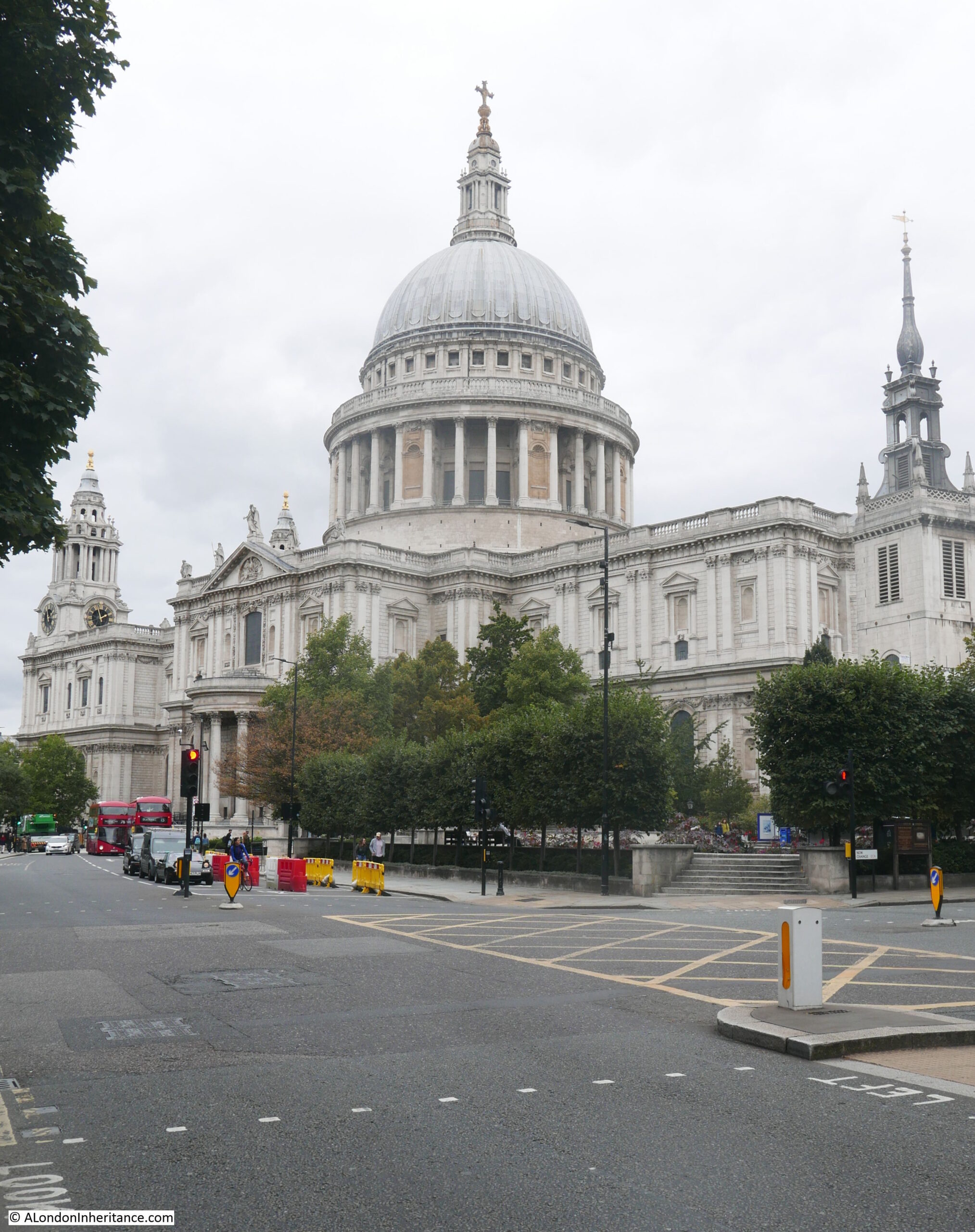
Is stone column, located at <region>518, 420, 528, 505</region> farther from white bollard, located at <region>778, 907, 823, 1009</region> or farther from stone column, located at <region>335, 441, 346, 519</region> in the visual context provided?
white bollard, located at <region>778, 907, 823, 1009</region>

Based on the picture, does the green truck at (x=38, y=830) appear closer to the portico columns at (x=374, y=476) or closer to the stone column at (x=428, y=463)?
the portico columns at (x=374, y=476)

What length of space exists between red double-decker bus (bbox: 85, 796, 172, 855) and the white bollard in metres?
65.7

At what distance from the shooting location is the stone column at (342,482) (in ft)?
340

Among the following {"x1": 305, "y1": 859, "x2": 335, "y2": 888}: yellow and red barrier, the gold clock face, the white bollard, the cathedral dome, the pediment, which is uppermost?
the cathedral dome

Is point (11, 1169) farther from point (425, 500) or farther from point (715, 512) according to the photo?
point (425, 500)

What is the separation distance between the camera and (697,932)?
2400cm

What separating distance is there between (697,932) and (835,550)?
51.5 metres

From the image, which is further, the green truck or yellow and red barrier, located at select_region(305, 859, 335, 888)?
the green truck

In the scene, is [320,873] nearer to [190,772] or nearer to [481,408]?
[190,772]

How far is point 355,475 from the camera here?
102500 mm

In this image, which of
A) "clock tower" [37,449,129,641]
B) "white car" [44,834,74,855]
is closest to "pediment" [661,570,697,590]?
"white car" [44,834,74,855]

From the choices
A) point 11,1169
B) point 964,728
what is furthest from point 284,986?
point 964,728

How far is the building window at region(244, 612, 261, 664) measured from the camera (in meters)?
91.8

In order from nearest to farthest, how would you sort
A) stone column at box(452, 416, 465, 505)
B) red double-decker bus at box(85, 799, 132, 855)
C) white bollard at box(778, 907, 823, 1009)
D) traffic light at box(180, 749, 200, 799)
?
white bollard at box(778, 907, 823, 1009)
traffic light at box(180, 749, 200, 799)
red double-decker bus at box(85, 799, 132, 855)
stone column at box(452, 416, 465, 505)
